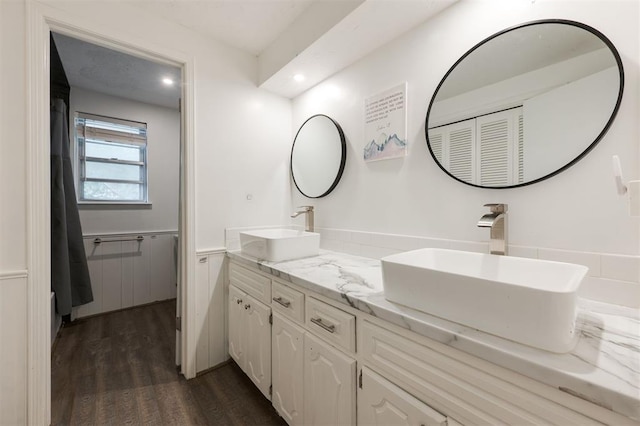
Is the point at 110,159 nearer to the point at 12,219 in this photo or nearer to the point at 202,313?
the point at 12,219

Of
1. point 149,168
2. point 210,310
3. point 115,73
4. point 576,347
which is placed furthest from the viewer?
point 149,168

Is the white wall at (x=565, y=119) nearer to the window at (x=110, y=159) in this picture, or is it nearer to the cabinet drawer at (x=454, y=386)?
the cabinet drawer at (x=454, y=386)

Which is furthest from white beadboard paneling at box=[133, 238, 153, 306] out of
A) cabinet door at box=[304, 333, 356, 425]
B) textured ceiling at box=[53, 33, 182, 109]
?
cabinet door at box=[304, 333, 356, 425]

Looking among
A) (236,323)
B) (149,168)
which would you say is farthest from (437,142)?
(149,168)

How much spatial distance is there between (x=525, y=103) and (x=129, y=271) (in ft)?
12.0

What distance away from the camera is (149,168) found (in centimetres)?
311

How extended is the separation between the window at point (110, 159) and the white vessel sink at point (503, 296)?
10.6 feet

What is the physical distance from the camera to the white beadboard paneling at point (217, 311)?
190 cm

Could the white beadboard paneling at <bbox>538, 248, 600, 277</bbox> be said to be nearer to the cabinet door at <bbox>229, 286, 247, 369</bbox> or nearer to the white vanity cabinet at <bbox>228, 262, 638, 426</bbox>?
the white vanity cabinet at <bbox>228, 262, 638, 426</bbox>

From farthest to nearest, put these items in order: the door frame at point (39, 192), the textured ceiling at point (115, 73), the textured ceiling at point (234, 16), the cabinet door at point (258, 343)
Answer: the textured ceiling at point (115, 73)
the textured ceiling at point (234, 16)
the cabinet door at point (258, 343)
the door frame at point (39, 192)

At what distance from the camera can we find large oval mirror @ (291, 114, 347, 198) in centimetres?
183

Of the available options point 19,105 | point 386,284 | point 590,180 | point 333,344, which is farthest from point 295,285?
point 19,105

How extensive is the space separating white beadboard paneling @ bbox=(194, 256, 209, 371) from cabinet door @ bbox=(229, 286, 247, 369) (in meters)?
0.17

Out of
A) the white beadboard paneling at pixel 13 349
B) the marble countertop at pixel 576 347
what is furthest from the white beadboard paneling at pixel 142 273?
the marble countertop at pixel 576 347
